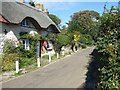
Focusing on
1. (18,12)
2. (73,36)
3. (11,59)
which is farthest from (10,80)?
(73,36)

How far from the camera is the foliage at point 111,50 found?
8469 mm

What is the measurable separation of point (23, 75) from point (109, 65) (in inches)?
467

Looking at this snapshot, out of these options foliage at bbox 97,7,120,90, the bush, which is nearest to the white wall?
the bush

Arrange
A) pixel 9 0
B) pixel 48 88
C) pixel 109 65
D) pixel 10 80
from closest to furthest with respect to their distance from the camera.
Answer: pixel 109 65, pixel 48 88, pixel 10 80, pixel 9 0

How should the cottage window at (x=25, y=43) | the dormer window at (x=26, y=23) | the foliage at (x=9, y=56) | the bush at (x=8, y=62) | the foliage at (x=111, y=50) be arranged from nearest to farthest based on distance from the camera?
the foliage at (x=111, y=50), the bush at (x=8, y=62), the foliage at (x=9, y=56), the cottage window at (x=25, y=43), the dormer window at (x=26, y=23)

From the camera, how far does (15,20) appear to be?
27203 mm

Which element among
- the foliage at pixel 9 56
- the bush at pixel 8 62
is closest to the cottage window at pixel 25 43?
the foliage at pixel 9 56

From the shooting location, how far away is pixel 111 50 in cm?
885

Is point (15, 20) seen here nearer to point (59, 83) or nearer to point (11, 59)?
point (11, 59)

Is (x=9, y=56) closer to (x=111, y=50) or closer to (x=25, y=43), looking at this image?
(x=25, y=43)

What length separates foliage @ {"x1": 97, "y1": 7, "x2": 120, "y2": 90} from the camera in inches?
333

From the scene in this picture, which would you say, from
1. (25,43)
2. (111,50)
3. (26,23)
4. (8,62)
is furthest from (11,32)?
(111,50)

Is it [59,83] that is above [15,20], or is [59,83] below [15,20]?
below

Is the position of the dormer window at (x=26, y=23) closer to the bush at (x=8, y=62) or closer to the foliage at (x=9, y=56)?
the foliage at (x=9, y=56)
